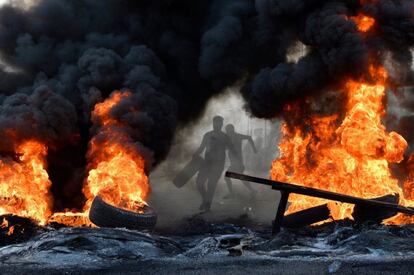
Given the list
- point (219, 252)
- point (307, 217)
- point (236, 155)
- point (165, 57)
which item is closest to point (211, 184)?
point (236, 155)

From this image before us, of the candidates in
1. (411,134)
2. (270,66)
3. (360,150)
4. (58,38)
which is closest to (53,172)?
(58,38)

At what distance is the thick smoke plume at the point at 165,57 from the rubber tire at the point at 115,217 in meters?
2.26

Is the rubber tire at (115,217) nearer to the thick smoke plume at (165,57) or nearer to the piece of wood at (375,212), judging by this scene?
the thick smoke plume at (165,57)

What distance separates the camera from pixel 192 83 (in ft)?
49.1

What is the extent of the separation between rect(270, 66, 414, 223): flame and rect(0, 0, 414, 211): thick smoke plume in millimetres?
693

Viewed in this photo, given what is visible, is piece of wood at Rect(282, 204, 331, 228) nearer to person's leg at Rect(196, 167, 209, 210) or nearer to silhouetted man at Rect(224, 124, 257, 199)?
person's leg at Rect(196, 167, 209, 210)

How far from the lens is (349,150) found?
1036cm

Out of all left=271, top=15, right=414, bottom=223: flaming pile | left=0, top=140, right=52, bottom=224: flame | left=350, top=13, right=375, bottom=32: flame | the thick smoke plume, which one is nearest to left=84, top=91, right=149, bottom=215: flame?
the thick smoke plume

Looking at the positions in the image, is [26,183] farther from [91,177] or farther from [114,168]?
[114,168]

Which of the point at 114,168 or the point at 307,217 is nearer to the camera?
the point at 307,217

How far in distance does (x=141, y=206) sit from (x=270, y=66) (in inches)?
254

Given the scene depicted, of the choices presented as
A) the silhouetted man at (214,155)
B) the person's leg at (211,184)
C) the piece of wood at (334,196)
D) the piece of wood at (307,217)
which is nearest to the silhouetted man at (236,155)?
the silhouetted man at (214,155)

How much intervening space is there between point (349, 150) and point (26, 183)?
725cm

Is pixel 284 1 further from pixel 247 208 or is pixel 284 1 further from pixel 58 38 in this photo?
pixel 58 38
